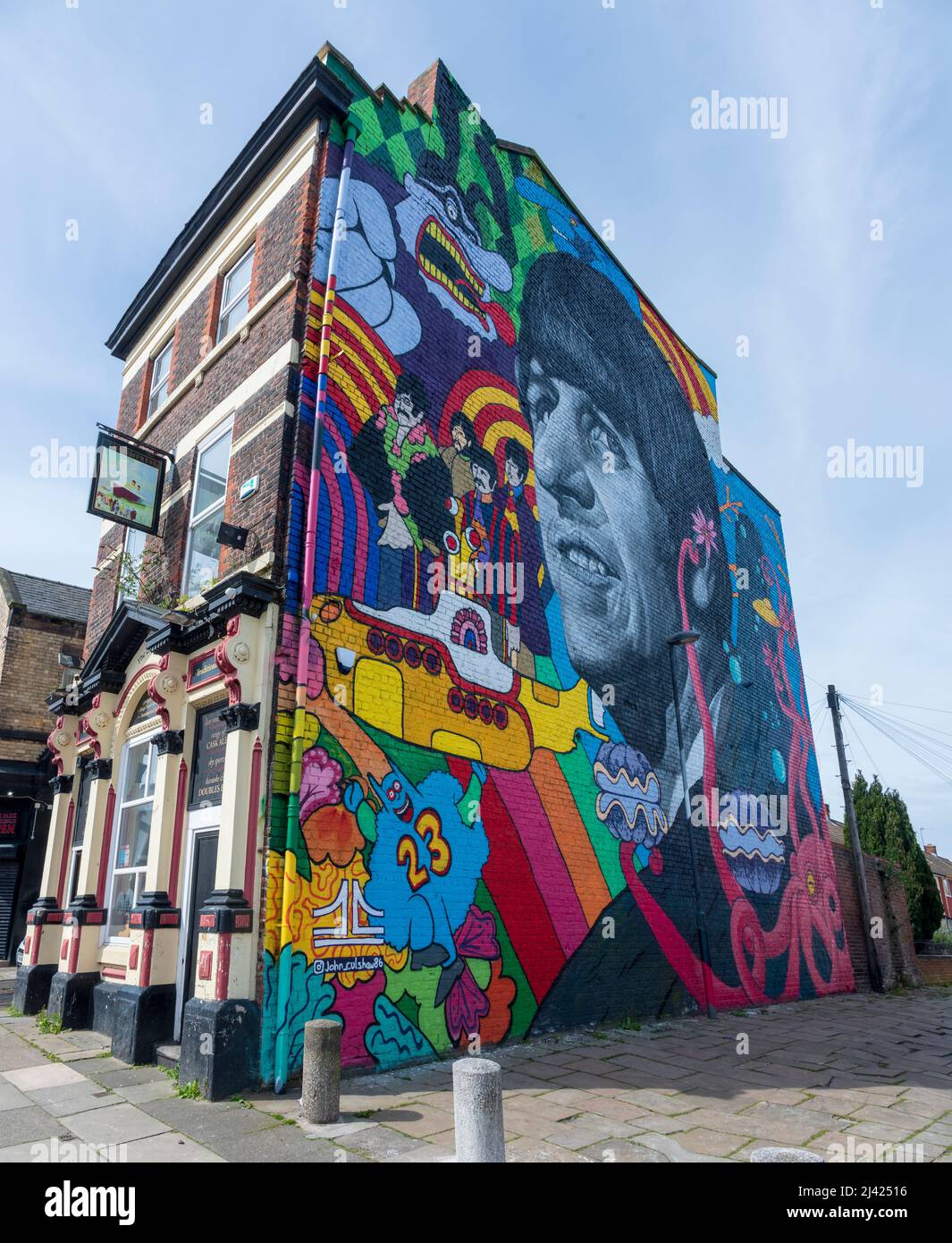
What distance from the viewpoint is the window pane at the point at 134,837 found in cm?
988

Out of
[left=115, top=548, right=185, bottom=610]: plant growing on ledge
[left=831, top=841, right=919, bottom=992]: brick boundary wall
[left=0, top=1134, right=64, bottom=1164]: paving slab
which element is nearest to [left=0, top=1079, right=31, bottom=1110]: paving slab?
[left=0, top=1134, right=64, bottom=1164]: paving slab

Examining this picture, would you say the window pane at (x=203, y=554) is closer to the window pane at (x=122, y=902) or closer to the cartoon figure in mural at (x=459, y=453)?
the cartoon figure in mural at (x=459, y=453)

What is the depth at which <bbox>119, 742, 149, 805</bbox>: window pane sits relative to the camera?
10164 millimetres

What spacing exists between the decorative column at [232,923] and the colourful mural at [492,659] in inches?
8.4

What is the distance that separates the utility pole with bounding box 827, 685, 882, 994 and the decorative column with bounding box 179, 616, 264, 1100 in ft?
55.1

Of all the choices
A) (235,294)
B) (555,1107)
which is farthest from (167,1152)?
(235,294)

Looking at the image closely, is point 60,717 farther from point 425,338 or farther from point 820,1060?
point 820,1060

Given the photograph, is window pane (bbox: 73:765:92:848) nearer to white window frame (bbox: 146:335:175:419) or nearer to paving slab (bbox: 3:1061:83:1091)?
paving slab (bbox: 3:1061:83:1091)

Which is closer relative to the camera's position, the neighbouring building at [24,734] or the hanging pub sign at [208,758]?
the hanging pub sign at [208,758]

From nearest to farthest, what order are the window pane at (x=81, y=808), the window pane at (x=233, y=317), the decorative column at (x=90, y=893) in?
→ the decorative column at (x=90, y=893), the window pane at (x=233, y=317), the window pane at (x=81, y=808)

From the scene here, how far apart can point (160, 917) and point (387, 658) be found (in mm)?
3485

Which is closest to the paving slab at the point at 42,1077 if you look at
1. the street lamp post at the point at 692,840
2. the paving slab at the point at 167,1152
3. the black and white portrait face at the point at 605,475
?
the paving slab at the point at 167,1152
